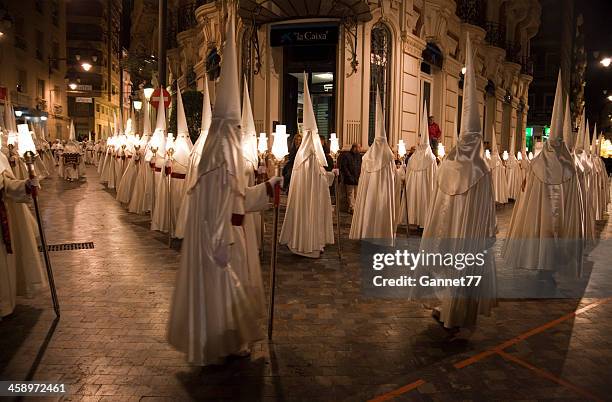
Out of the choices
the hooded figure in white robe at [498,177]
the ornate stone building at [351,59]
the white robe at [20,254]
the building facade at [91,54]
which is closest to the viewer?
the white robe at [20,254]

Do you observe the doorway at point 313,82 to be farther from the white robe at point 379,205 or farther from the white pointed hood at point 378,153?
the white robe at point 379,205

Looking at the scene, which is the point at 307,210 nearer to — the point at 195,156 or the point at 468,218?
the point at 195,156

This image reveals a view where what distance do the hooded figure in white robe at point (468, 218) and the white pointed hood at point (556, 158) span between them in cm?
263

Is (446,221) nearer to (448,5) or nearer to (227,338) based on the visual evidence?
(227,338)

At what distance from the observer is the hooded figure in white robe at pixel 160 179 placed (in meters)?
10.8

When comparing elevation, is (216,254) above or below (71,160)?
below

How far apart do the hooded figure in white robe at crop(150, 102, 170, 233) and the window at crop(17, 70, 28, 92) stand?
113ft

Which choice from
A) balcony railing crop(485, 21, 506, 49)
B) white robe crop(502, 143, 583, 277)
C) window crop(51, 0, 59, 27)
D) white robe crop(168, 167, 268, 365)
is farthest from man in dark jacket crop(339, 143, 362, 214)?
window crop(51, 0, 59, 27)

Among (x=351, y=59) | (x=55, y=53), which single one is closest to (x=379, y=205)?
(x=351, y=59)

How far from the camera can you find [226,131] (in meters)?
4.34

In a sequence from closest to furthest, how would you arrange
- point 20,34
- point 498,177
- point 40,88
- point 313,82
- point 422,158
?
point 422,158
point 313,82
point 498,177
point 20,34
point 40,88

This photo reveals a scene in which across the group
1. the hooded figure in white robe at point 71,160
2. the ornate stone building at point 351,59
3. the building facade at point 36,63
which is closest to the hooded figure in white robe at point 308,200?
the ornate stone building at point 351,59

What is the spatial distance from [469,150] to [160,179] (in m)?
7.63

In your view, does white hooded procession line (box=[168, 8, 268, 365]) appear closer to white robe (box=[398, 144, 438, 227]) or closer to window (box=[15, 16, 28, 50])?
white robe (box=[398, 144, 438, 227])
